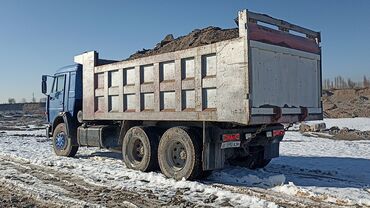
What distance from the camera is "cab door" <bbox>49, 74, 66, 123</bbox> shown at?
1272cm

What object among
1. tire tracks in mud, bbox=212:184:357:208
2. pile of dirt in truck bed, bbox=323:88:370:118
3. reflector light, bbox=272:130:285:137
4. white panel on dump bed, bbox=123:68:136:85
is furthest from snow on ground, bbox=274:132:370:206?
pile of dirt in truck bed, bbox=323:88:370:118

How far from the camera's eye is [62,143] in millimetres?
12562

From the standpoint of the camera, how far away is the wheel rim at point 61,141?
12495mm

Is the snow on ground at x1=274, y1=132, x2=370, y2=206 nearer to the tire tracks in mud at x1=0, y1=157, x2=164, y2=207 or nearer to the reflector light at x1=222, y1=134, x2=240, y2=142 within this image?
the reflector light at x1=222, y1=134, x2=240, y2=142

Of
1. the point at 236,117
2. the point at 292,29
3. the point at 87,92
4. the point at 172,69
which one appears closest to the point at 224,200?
the point at 236,117

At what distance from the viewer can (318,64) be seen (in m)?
8.94

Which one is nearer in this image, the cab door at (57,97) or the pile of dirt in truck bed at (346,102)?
the cab door at (57,97)

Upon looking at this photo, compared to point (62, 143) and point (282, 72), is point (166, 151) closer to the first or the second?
point (282, 72)

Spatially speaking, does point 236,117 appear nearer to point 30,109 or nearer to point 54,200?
point 54,200

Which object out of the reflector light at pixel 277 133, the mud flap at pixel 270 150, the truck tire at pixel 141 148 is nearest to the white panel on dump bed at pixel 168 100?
the truck tire at pixel 141 148

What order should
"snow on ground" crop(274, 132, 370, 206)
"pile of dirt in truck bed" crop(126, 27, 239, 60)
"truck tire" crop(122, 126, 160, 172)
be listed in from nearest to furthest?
"snow on ground" crop(274, 132, 370, 206) → "pile of dirt in truck bed" crop(126, 27, 239, 60) → "truck tire" crop(122, 126, 160, 172)

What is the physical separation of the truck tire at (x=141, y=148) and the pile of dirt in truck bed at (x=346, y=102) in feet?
127

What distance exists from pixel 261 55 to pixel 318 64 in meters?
2.19

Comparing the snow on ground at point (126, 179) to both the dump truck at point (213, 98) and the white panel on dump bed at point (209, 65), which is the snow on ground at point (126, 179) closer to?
the dump truck at point (213, 98)
